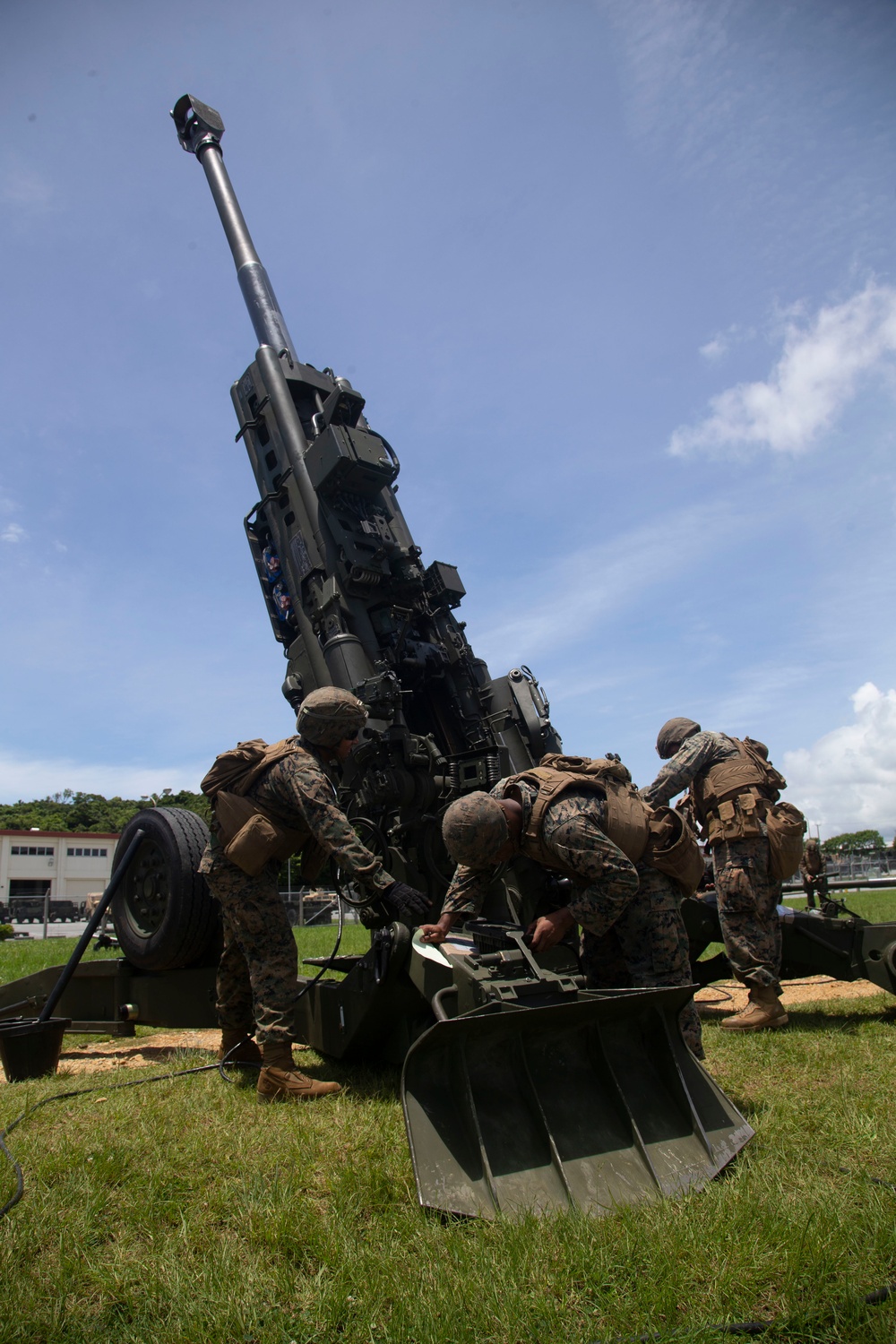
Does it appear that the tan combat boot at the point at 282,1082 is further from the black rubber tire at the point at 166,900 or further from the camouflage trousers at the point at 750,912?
the camouflage trousers at the point at 750,912

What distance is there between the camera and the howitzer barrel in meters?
8.39

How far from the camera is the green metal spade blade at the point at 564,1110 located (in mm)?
2020

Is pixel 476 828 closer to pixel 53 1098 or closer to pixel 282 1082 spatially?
pixel 282 1082

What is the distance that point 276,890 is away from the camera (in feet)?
12.2

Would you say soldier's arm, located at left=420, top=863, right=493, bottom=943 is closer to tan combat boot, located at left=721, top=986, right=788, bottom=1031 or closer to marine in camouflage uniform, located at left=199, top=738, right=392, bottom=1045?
marine in camouflage uniform, located at left=199, top=738, right=392, bottom=1045

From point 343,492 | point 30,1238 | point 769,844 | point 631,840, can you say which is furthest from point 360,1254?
point 343,492

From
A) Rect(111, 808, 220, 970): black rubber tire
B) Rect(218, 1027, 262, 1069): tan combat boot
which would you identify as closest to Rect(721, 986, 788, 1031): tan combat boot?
Rect(218, 1027, 262, 1069): tan combat boot

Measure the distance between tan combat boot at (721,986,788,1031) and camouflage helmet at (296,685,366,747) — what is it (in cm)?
249

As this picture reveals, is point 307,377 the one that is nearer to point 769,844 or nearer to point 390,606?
point 390,606

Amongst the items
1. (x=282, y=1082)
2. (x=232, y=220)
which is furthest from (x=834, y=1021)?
(x=232, y=220)

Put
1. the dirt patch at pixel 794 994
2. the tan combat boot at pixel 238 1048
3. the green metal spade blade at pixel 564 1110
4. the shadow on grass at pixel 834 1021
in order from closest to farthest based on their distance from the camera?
the green metal spade blade at pixel 564 1110 < the tan combat boot at pixel 238 1048 < the shadow on grass at pixel 834 1021 < the dirt patch at pixel 794 994

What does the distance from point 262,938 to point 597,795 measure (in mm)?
1604

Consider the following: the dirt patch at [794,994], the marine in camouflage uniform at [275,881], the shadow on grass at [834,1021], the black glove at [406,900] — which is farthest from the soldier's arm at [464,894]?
the dirt patch at [794,994]

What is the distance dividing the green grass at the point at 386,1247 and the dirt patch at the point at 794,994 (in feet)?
8.34
